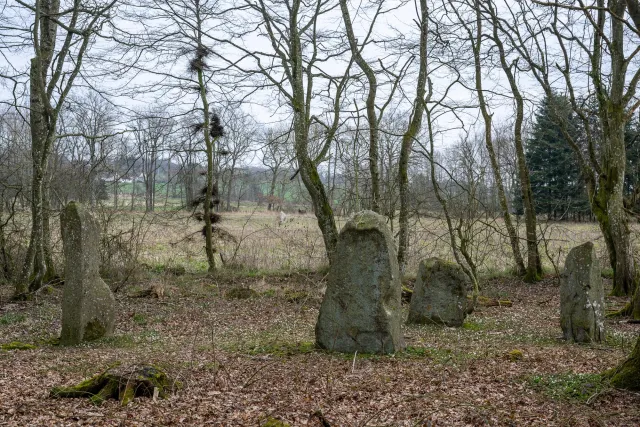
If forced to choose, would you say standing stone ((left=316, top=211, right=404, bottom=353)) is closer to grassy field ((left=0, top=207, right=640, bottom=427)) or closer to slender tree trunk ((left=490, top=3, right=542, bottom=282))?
grassy field ((left=0, top=207, right=640, bottom=427))

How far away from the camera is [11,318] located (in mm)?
11211

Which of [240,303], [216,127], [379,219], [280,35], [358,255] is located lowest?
[240,303]

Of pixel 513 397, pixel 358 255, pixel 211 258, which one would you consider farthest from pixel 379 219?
pixel 211 258

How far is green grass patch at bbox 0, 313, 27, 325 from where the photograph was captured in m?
10.9

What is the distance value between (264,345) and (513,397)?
4.14 meters

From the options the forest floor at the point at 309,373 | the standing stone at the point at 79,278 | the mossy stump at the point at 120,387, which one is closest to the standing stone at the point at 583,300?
the forest floor at the point at 309,373

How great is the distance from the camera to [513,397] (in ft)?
18.5

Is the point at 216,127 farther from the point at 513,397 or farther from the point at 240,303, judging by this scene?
the point at 513,397

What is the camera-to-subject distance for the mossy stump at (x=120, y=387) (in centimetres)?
561

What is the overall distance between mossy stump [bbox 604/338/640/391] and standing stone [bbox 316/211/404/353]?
3.07 m

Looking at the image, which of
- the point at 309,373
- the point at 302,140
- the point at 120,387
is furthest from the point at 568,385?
the point at 302,140

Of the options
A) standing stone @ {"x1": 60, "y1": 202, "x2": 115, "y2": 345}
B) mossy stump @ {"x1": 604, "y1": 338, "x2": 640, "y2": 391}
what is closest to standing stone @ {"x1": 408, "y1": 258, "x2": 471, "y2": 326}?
mossy stump @ {"x1": 604, "y1": 338, "x2": 640, "y2": 391}

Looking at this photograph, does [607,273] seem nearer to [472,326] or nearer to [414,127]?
[414,127]

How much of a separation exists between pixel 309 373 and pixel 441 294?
A: 485 cm
